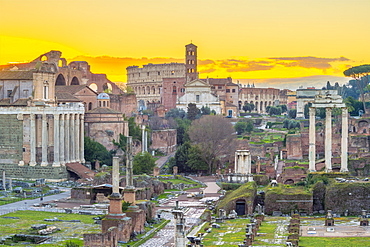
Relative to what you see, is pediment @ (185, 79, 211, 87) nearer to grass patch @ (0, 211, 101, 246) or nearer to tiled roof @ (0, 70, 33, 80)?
tiled roof @ (0, 70, 33, 80)

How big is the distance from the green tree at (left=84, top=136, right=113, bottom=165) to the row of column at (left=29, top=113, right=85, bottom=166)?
1.87m

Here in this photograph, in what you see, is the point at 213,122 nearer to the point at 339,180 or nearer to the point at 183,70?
the point at 339,180

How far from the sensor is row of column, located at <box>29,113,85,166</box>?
65.0 meters

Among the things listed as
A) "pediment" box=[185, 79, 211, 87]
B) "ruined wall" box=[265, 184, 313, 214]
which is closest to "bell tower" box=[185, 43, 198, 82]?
"pediment" box=[185, 79, 211, 87]

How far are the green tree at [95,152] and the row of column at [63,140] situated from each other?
1.87m

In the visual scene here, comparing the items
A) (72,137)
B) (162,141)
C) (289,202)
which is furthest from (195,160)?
(289,202)

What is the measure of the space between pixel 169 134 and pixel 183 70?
208 ft

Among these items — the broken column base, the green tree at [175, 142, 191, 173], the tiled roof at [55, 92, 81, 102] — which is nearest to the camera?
the broken column base

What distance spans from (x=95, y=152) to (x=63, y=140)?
652 cm

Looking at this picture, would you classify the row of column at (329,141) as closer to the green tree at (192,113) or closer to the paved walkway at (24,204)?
the paved walkway at (24,204)

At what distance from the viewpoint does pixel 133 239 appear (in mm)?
37250

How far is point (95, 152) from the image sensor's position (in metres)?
71.7

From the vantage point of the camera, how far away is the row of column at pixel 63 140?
65.0m

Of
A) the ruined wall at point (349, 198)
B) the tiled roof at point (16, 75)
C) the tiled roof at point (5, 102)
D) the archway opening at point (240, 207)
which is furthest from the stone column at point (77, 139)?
the ruined wall at point (349, 198)
